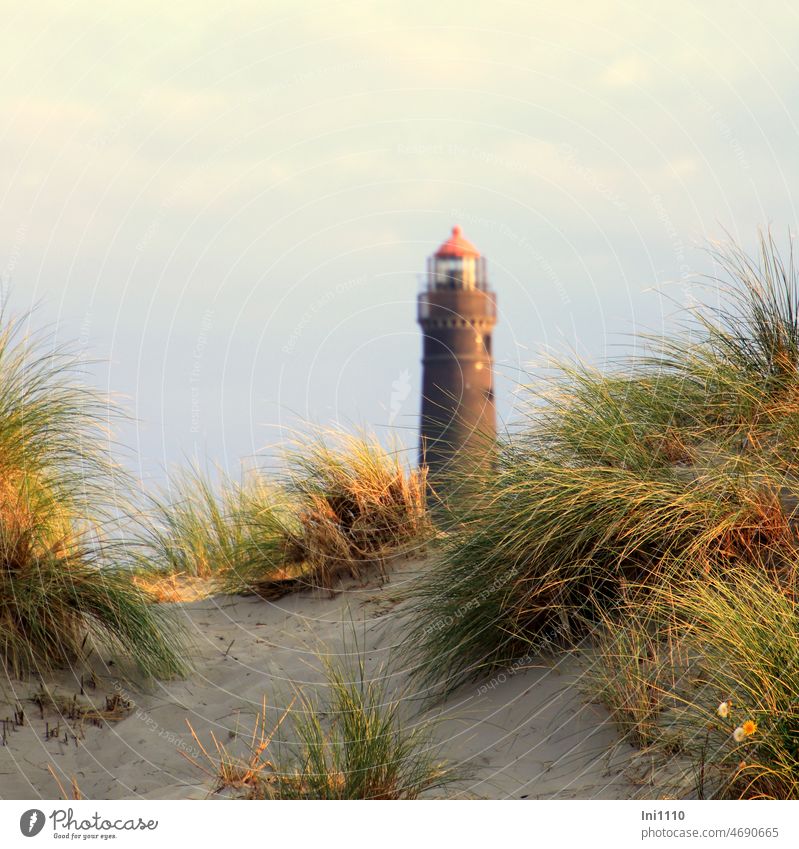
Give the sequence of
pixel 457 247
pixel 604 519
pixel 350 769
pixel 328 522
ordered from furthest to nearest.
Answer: pixel 457 247
pixel 328 522
pixel 604 519
pixel 350 769

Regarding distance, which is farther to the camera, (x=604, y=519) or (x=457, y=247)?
(x=457, y=247)

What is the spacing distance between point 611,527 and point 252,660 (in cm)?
239

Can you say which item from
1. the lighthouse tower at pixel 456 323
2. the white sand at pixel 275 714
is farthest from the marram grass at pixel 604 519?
the lighthouse tower at pixel 456 323

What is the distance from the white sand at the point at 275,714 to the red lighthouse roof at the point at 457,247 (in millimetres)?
16498

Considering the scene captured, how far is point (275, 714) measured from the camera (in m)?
4.79

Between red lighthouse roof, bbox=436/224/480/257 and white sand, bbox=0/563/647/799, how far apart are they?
1650cm

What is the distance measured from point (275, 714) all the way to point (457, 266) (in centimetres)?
1822

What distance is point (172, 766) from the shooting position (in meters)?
4.35

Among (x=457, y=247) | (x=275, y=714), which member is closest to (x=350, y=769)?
(x=275, y=714)

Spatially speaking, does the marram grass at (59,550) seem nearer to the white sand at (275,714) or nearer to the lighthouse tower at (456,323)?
Answer: the white sand at (275,714)

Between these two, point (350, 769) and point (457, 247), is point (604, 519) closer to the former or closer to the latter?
point (350, 769)
